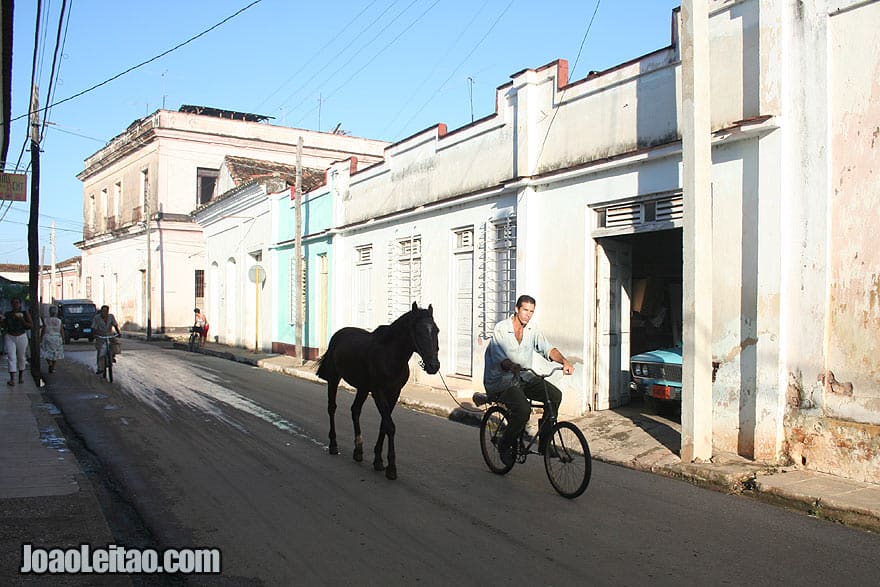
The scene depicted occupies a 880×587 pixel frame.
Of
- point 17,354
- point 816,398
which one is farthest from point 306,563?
point 17,354

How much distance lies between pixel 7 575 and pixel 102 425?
6.84 metres

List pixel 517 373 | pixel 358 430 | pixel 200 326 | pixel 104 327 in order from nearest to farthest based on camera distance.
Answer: pixel 517 373 < pixel 358 430 < pixel 104 327 < pixel 200 326

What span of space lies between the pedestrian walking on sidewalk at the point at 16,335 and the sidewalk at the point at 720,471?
32.9 feet

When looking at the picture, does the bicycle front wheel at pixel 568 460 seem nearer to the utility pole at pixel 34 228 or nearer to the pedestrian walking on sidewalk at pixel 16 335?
the pedestrian walking on sidewalk at pixel 16 335

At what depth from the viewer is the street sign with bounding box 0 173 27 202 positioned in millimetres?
15070

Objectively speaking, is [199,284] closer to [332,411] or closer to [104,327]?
[104,327]

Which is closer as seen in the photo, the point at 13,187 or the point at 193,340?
the point at 13,187

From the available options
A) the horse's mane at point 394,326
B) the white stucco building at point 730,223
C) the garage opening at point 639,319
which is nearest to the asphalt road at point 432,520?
the horse's mane at point 394,326

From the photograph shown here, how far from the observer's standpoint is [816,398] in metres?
8.22

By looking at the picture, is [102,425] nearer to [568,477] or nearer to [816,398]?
[568,477]

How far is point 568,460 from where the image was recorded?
7031mm

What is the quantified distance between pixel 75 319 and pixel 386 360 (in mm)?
31192

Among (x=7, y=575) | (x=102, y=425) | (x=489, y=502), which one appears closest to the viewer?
(x=7, y=575)

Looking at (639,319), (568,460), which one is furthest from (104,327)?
(568,460)
